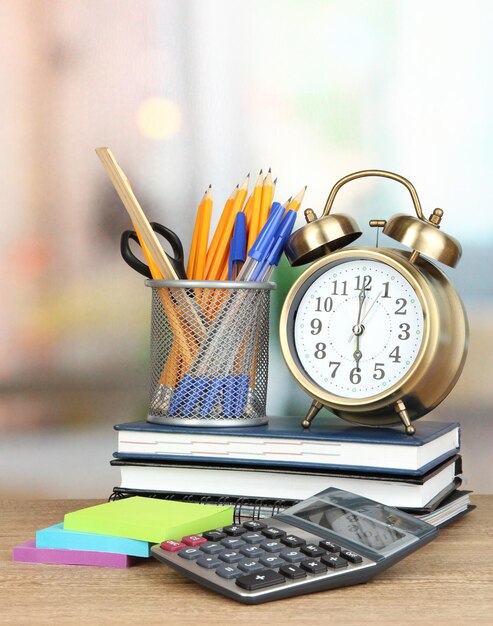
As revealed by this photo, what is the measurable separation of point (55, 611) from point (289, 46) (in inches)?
29.7

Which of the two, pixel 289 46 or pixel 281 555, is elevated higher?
pixel 289 46

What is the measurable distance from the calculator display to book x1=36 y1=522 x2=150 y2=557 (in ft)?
0.44

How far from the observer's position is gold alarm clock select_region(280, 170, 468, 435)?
0.91 metres

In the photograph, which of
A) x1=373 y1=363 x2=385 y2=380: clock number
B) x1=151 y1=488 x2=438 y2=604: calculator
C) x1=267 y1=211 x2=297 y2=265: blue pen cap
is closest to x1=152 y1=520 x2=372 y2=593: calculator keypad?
x1=151 y1=488 x2=438 y2=604: calculator

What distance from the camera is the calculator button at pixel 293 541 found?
2.27ft

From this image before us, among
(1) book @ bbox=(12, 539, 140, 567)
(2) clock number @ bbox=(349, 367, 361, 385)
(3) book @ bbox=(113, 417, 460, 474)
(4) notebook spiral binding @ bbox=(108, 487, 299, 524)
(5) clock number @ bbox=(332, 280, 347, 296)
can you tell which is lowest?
(1) book @ bbox=(12, 539, 140, 567)

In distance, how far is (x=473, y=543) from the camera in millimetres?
823

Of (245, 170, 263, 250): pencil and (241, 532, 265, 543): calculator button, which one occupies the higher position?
(245, 170, 263, 250): pencil

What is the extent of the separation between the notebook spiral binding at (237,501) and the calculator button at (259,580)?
222 millimetres

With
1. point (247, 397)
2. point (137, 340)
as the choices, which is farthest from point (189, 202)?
point (247, 397)

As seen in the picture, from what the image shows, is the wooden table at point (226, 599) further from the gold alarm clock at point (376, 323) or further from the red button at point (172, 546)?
the gold alarm clock at point (376, 323)

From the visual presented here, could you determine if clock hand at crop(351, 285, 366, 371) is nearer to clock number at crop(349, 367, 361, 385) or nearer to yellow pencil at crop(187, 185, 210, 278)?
clock number at crop(349, 367, 361, 385)

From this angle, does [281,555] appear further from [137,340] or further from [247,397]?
[137,340]

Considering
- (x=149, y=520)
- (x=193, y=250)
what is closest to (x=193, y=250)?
(x=193, y=250)
